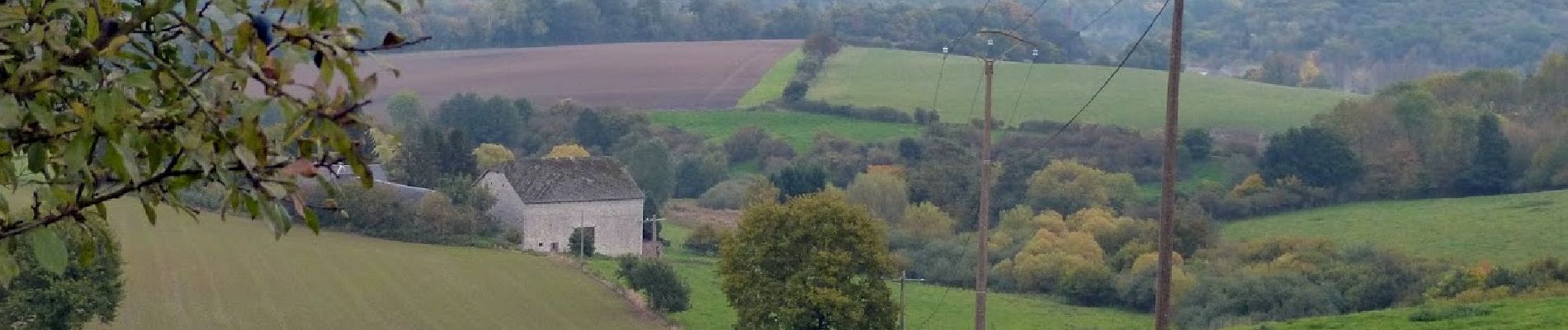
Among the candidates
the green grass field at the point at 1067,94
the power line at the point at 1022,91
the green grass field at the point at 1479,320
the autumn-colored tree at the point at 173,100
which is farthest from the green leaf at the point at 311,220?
the green grass field at the point at 1067,94

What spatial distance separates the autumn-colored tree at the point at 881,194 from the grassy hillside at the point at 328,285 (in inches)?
890

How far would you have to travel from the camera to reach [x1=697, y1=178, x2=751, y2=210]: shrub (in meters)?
75.5

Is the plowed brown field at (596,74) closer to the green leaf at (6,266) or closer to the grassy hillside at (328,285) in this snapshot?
the grassy hillside at (328,285)

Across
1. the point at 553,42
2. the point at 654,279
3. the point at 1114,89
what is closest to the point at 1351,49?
the point at 1114,89

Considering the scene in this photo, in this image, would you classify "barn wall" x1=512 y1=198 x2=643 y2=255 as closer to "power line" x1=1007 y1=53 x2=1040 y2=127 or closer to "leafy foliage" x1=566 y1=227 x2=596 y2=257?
"leafy foliage" x1=566 y1=227 x2=596 y2=257

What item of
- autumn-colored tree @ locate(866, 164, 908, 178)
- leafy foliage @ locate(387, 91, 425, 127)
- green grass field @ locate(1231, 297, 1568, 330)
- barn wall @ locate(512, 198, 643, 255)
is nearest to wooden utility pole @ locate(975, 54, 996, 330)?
green grass field @ locate(1231, 297, 1568, 330)

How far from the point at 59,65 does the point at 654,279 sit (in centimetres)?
4002

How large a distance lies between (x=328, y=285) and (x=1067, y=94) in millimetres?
59659

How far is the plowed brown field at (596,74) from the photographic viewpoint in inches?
3652

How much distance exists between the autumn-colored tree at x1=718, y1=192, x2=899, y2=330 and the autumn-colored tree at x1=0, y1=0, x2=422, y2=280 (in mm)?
30001

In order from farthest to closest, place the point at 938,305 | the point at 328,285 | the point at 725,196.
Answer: the point at 725,196 → the point at 938,305 → the point at 328,285

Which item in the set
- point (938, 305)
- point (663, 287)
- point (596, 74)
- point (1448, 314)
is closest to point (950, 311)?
point (938, 305)

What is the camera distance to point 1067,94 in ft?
313

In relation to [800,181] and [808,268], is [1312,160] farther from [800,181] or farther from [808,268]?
[808,268]
